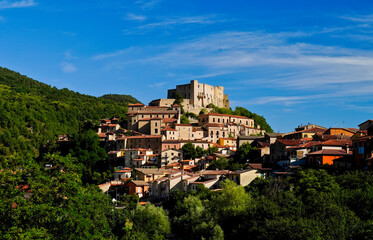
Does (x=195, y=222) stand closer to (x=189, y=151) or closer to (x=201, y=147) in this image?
(x=189, y=151)

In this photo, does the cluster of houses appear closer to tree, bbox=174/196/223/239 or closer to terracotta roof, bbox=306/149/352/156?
terracotta roof, bbox=306/149/352/156

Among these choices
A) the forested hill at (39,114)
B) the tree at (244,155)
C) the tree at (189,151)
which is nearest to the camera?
the tree at (244,155)

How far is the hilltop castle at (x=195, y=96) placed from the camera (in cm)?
10288

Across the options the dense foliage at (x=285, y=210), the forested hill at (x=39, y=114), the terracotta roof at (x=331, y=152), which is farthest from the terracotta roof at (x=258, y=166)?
the forested hill at (x=39, y=114)

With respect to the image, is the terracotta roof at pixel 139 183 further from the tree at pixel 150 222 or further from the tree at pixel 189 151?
the tree at pixel 189 151

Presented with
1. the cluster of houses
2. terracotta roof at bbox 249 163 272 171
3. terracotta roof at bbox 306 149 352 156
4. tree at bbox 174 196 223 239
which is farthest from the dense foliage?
terracotta roof at bbox 306 149 352 156

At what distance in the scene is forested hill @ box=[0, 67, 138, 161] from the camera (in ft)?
330

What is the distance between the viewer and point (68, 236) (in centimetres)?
2655

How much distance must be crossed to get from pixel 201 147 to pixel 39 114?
5292 centimetres

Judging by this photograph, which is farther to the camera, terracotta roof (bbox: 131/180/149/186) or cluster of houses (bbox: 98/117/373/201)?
terracotta roof (bbox: 131/180/149/186)

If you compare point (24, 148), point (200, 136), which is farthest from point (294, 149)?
point (24, 148)

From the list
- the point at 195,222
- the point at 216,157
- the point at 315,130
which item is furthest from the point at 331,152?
the point at 315,130

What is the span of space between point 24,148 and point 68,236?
75.7 meters

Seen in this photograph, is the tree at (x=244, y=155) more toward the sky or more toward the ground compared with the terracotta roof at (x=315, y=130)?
more toward the ground
